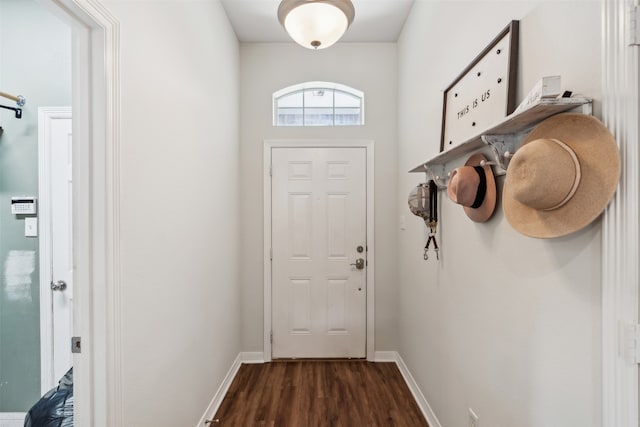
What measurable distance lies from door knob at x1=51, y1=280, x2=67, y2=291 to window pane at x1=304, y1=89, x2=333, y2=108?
7.70ft

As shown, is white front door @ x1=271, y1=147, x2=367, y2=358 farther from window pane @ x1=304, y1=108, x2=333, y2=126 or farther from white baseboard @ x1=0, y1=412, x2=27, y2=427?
white baseboard @ x1=0, y1=412, x2=27, y2=427

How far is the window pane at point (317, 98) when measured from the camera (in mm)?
2838

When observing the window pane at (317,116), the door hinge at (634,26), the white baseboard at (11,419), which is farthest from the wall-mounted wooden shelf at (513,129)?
the white baseboard at (11,419)

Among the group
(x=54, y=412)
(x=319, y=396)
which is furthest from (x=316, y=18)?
(x=319, y=396)

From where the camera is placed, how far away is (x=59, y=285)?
1.88 m

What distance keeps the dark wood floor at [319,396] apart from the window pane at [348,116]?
89.6 inches

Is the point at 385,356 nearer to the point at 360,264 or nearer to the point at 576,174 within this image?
the point at 360,264

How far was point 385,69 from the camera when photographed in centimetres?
277

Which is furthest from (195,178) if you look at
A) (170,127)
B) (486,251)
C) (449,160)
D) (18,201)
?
(486,251)

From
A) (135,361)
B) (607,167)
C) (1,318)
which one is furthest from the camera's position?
(1,318)

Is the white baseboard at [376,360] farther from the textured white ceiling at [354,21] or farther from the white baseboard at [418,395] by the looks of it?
the textured white ceiling at [354,21]

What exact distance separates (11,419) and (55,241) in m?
1.18

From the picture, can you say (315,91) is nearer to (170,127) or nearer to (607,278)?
(170,127)

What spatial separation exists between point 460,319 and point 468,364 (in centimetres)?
21
